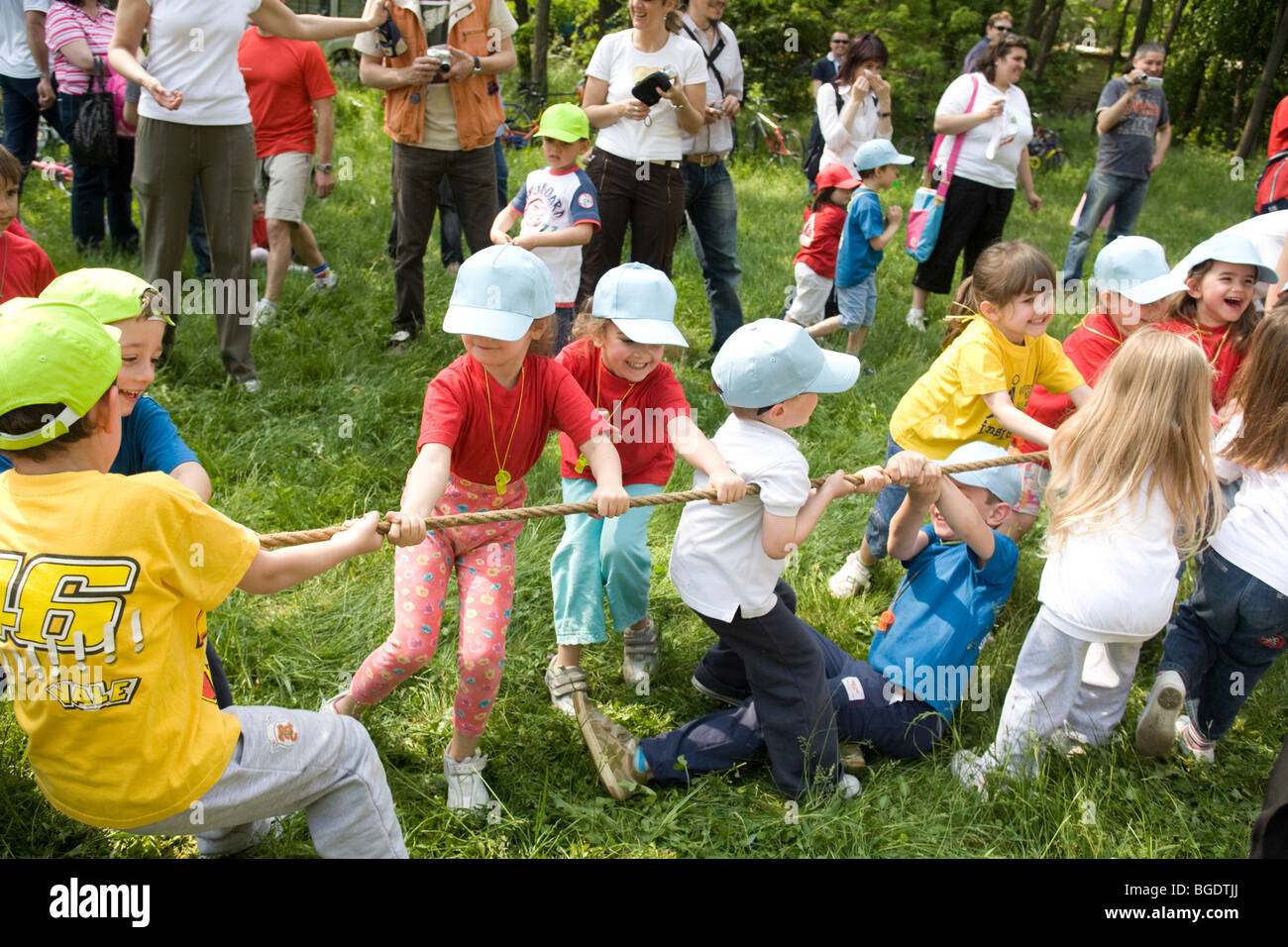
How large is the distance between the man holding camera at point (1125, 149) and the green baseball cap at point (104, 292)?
24.1 ft

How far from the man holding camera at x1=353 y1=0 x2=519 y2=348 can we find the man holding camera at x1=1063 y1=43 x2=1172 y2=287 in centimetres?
488

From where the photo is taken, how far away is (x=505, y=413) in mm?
3305

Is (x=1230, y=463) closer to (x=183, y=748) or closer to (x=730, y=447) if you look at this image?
(x=730, y=447)

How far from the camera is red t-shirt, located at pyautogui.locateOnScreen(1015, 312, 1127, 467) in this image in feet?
14.5

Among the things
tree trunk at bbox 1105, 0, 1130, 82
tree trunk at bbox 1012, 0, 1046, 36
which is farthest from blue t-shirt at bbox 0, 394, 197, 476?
tree trunk at bbox 1105, 0, 1130, 82

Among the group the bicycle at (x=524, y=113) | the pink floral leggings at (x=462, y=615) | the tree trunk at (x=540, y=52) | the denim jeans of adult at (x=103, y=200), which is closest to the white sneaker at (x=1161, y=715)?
the pink floral leggings at (x=462, y=615)

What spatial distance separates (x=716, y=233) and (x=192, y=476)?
167 inches

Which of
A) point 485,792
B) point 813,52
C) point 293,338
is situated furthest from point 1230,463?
point 813,52

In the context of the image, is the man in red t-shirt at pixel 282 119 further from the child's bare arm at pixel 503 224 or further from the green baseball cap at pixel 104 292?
the green baseball cap at pixel 104 292

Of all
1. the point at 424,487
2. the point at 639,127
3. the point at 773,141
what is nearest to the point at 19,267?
the point at 424,487

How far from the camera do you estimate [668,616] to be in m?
4.29

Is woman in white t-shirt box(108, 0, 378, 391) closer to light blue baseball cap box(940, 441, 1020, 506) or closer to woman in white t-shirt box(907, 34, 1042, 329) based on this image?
light blue baseball cap box(940, 441, 1020, 506)
